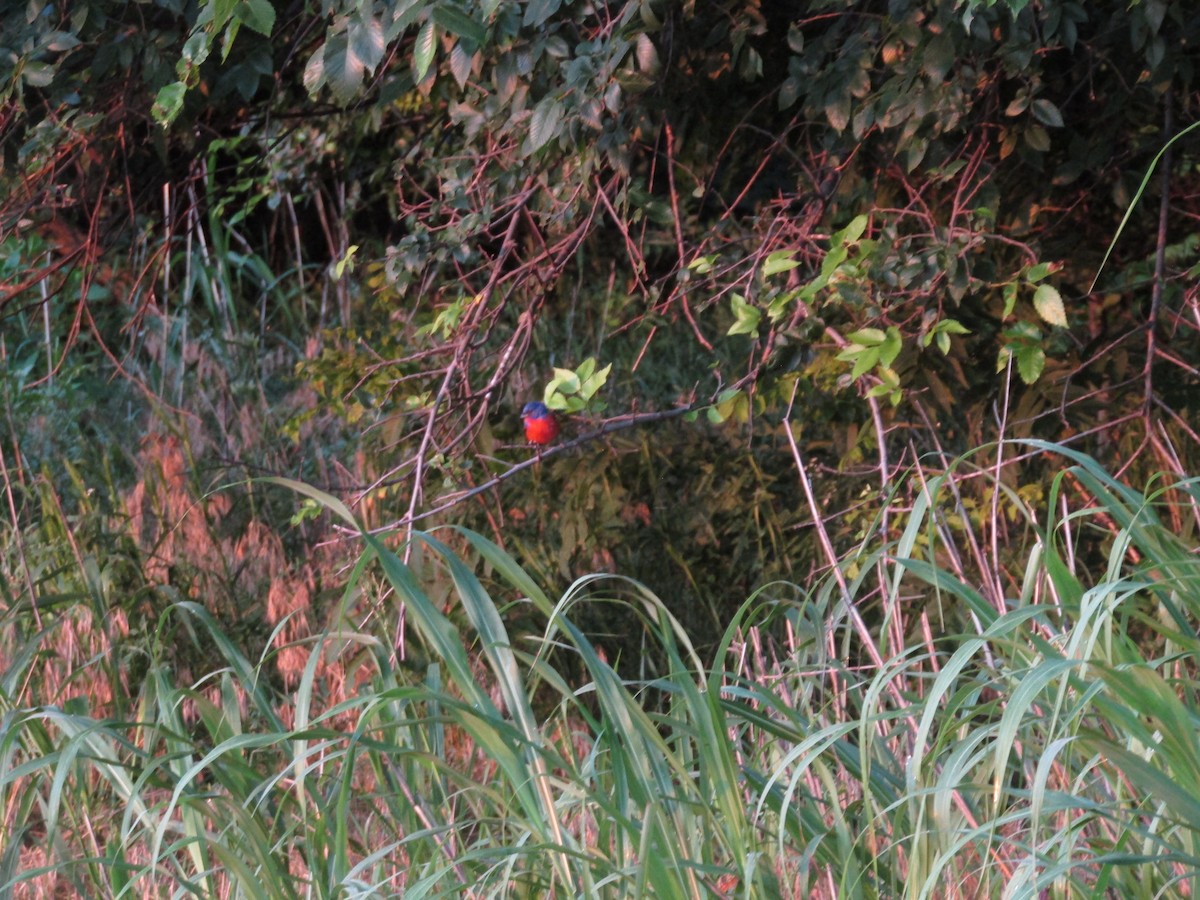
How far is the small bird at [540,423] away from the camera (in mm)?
2736

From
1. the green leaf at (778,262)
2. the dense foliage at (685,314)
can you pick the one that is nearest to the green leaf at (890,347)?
the dense foliage at (685,314)

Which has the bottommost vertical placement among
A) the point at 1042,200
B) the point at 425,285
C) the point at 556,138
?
the point at 1042,200

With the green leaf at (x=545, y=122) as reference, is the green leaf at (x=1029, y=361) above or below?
below

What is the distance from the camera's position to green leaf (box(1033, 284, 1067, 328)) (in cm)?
235

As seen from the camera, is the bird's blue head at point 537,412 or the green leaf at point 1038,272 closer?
the green leaf at point 1038,272

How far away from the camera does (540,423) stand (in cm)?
274

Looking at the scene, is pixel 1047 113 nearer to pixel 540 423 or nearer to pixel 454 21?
pixel 540 423

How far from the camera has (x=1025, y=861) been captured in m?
1.26

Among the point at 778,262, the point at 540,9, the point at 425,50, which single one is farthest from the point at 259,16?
the point at 778,262

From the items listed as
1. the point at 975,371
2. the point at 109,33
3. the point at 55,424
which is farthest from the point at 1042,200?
the point at 55,424

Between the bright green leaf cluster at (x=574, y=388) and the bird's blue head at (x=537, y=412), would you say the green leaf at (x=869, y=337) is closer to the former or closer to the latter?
the bright green leaf cluster at (x=574, y=388)

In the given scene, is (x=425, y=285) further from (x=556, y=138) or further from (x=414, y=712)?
(x=414, y=712)

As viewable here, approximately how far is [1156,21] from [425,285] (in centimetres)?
138

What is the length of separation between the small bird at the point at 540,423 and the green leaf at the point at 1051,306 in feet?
3.11
